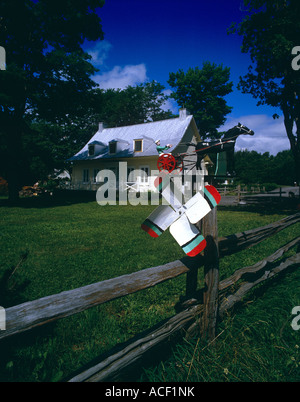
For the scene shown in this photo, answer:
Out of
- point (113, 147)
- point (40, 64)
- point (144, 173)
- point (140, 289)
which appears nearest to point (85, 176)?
point (113, 147)

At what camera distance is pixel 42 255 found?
5.93m

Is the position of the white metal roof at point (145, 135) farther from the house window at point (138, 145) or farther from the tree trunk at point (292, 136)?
the tree trunk at point (292, 136)

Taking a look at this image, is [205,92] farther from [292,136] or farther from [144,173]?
[292,136]

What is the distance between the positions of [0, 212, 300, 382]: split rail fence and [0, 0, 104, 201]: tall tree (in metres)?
13.9

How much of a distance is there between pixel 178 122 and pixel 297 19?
15267 mm

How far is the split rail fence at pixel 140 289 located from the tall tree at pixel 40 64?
1388 centimetres

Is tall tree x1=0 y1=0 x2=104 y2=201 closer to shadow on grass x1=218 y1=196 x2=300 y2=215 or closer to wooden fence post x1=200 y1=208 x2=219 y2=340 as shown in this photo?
shadow on grass x1=218 y1=196 x2=300 y2=215

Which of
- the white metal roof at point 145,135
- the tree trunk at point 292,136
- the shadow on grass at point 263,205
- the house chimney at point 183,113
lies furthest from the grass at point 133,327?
the house chimney at point 183,113

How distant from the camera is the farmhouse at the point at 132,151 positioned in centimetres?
2423

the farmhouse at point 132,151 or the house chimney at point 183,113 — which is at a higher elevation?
the house chimney at point 183,113

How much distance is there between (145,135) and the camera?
26844 mm

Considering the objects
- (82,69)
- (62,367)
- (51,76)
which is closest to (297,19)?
(82,69)

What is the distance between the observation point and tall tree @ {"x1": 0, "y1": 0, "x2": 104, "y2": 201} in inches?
535

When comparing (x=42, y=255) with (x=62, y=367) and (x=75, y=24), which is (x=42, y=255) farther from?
(x=75, y=24)
